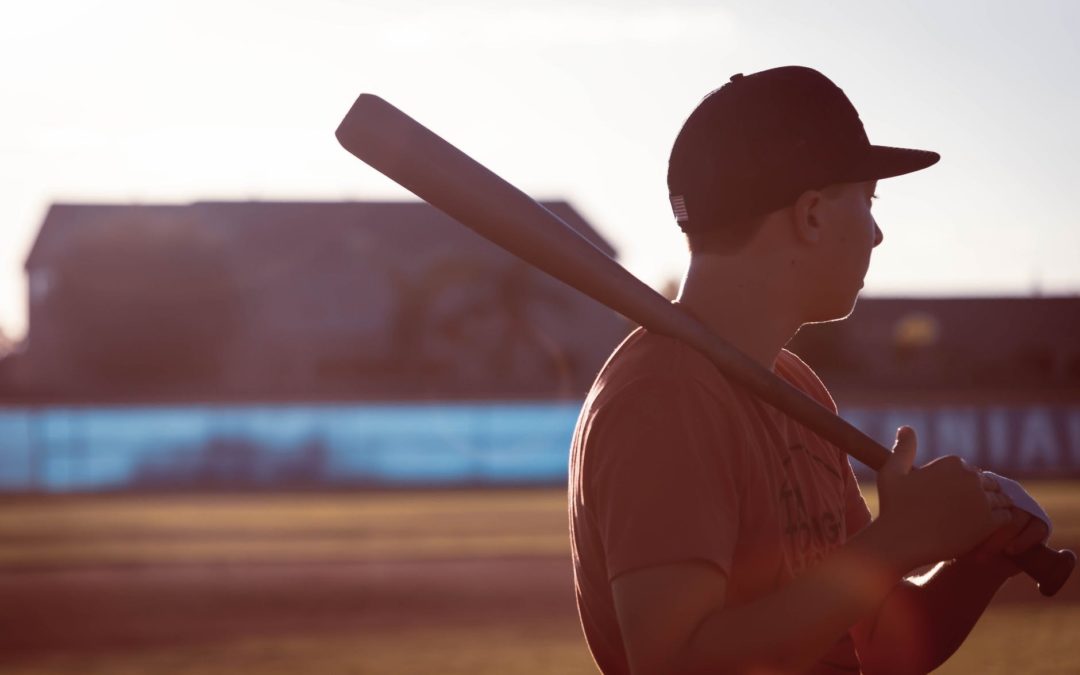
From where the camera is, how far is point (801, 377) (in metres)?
2.84

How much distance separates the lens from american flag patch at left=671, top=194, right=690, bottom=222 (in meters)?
2.46

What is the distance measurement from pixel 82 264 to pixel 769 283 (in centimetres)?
5238

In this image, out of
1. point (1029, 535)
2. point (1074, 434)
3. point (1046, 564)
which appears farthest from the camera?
point (1074, 434)

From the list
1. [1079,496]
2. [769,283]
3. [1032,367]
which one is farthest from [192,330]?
[769,283]

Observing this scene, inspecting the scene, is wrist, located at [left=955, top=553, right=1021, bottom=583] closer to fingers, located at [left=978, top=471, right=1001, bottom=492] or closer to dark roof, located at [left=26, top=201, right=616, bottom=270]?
fingers, located at [left=978, top=471, right=1001, bottom=492]

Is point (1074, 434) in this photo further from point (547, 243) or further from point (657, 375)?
point (657, 375)

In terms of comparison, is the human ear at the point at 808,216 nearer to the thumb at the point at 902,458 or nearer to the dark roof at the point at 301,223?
the thumb at the point at 902,458

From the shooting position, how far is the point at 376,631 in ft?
35.0

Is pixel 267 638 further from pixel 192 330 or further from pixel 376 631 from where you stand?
pixel 192 330

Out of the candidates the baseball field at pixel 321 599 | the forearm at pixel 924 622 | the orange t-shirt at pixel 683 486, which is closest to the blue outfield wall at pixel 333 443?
the baseball field at pixel 321 599

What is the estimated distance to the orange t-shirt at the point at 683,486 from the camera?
7.18 ft

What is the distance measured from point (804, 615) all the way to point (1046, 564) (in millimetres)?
687

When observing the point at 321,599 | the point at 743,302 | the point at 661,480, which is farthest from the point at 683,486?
the point at 321,599

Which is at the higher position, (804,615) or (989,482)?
(989,482)
